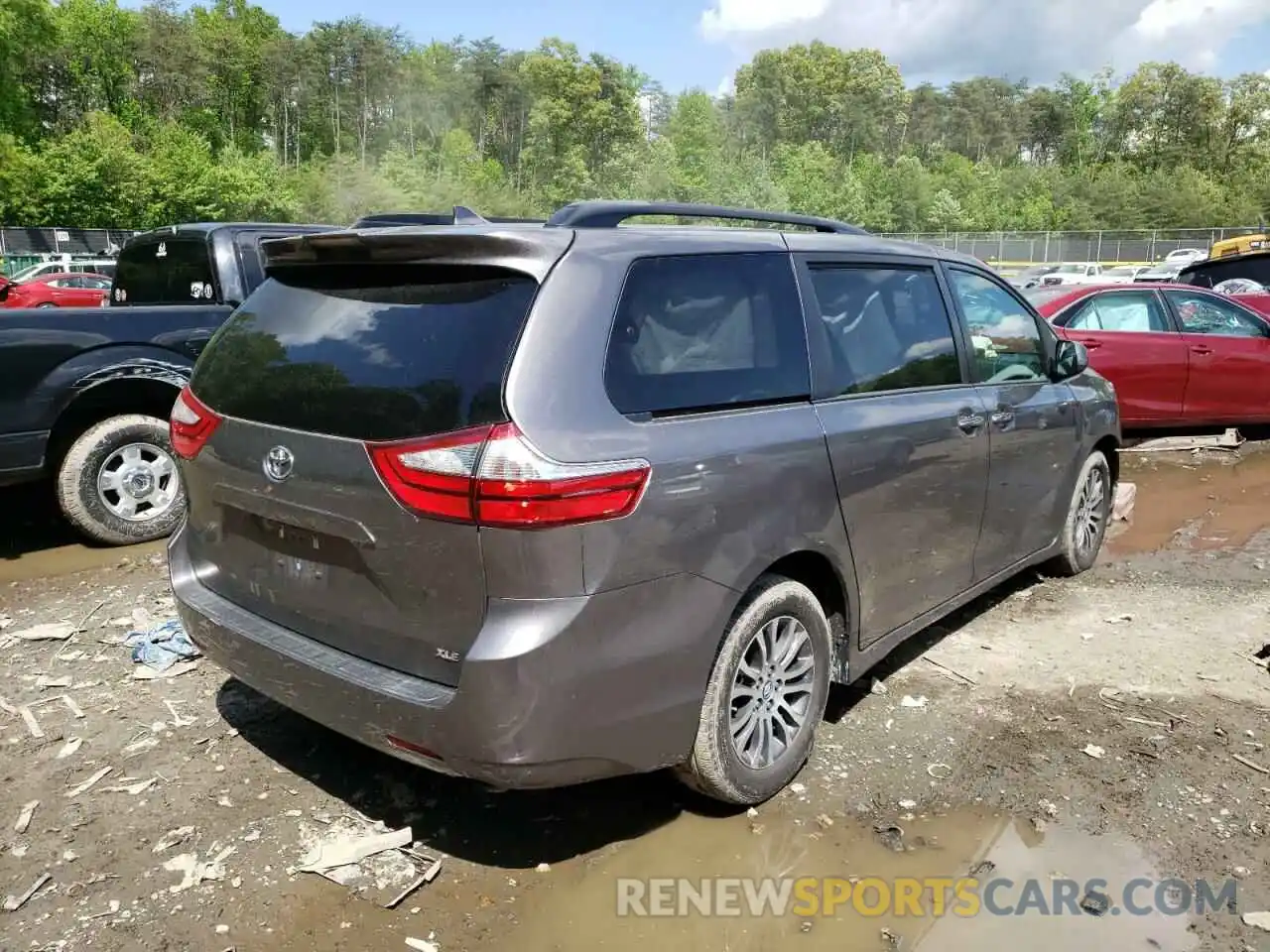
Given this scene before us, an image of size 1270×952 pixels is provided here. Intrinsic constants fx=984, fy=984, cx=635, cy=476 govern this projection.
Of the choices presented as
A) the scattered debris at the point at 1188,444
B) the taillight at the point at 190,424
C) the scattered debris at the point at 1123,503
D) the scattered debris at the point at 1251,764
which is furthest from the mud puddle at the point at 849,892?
the scattered debris at the point at 1188,444

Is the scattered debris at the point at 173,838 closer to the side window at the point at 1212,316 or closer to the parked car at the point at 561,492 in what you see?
the parked car at the point at 561,492

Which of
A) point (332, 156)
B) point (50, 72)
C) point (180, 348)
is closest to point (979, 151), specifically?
point (332, 156)

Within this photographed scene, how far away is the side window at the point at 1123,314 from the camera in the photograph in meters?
9.02

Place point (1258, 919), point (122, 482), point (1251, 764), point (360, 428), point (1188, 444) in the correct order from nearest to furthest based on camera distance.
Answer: point (360, 428) → point (1258, 919) → point (1251, 764) → point (122, 482) → point (1188, 444)

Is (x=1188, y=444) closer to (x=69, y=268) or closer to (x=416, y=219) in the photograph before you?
(x=416, y=219)

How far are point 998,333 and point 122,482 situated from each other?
4940 millimetres

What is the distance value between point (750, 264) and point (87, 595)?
13.0 ft

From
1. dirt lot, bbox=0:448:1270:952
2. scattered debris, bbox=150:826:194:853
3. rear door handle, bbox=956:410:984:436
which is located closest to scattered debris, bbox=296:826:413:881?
dirt lot, bbox=0:448:1270:952

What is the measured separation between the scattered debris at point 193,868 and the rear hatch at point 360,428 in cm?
72

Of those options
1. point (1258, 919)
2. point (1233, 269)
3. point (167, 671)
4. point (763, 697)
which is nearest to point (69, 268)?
point (1233, 269)

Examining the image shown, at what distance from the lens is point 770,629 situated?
10.1ft

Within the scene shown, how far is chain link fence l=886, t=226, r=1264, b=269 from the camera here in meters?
55.3

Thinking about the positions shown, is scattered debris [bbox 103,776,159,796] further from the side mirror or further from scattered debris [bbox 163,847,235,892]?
the side mirror

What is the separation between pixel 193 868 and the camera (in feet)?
9.46
